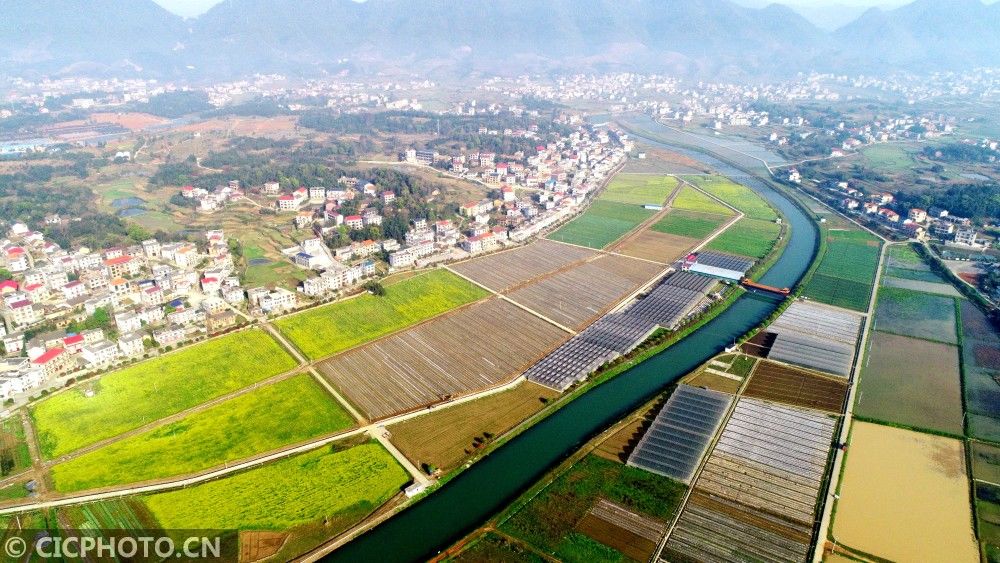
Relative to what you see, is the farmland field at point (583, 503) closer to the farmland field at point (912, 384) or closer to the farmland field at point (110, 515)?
the farmland field at point (912, 384)

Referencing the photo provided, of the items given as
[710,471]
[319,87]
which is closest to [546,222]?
[710,471]

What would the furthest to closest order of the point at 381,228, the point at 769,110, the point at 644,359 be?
the point at 769,110
the point at 381,228
the point at 644,359

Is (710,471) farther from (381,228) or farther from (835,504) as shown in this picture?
(381,228)

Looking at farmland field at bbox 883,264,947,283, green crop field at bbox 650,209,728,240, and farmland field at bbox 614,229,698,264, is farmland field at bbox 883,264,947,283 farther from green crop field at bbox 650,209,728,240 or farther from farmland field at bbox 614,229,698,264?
farmland field at bbox 614,229,698,264

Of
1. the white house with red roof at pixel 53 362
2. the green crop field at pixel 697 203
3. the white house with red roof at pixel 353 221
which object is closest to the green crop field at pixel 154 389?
the white house with red roof at pixel 53 362

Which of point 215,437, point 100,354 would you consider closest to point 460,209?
point 100,354

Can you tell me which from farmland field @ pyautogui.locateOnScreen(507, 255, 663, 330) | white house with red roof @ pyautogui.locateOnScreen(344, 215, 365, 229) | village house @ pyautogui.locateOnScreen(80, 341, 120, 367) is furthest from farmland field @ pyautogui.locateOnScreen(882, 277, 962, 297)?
village house @ pyautogui.locateOnScreen(80, 341, 120, 367)
